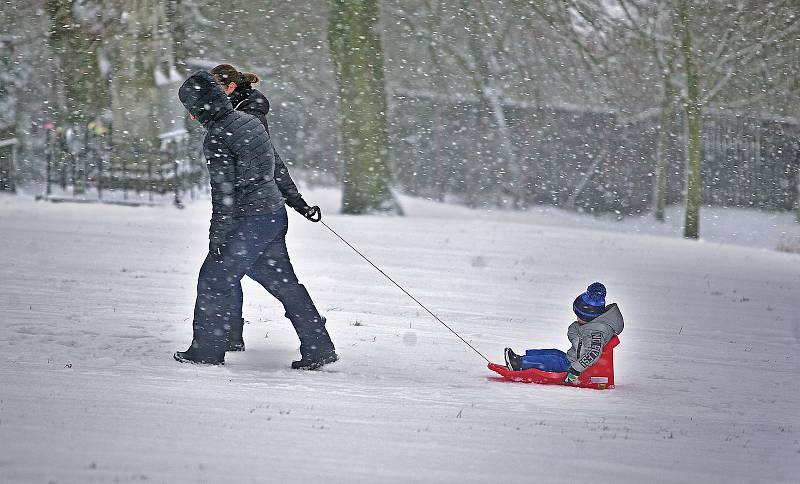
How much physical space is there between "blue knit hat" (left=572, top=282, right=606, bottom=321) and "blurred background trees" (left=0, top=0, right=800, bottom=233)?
1324 centimetres

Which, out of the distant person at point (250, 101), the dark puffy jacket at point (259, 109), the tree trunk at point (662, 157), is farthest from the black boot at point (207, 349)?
the tree trunk at point (662, 157)

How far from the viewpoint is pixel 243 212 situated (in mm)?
6059

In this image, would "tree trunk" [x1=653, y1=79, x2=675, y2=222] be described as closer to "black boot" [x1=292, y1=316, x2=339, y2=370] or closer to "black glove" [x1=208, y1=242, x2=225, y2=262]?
"black boot" [x1=292, y1=316, x2=339, y2=370]

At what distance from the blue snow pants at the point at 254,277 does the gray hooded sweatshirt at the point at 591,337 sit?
1511 mm

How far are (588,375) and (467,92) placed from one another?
2816cm

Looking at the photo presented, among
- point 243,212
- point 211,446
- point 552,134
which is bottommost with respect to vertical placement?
point 211,446

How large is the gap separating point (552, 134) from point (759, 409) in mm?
23377

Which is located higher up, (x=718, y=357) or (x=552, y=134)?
(x=552, y=134)

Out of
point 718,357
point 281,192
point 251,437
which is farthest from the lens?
point 718,357

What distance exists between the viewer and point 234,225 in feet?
19.9

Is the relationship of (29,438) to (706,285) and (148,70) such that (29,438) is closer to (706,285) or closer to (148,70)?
(706,285)

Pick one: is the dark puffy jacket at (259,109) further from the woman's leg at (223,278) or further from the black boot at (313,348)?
the black boot at (313,348)

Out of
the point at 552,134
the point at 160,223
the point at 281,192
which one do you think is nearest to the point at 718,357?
the point at 281,192

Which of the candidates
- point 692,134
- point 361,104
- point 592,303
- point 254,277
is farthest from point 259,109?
point 692,134
